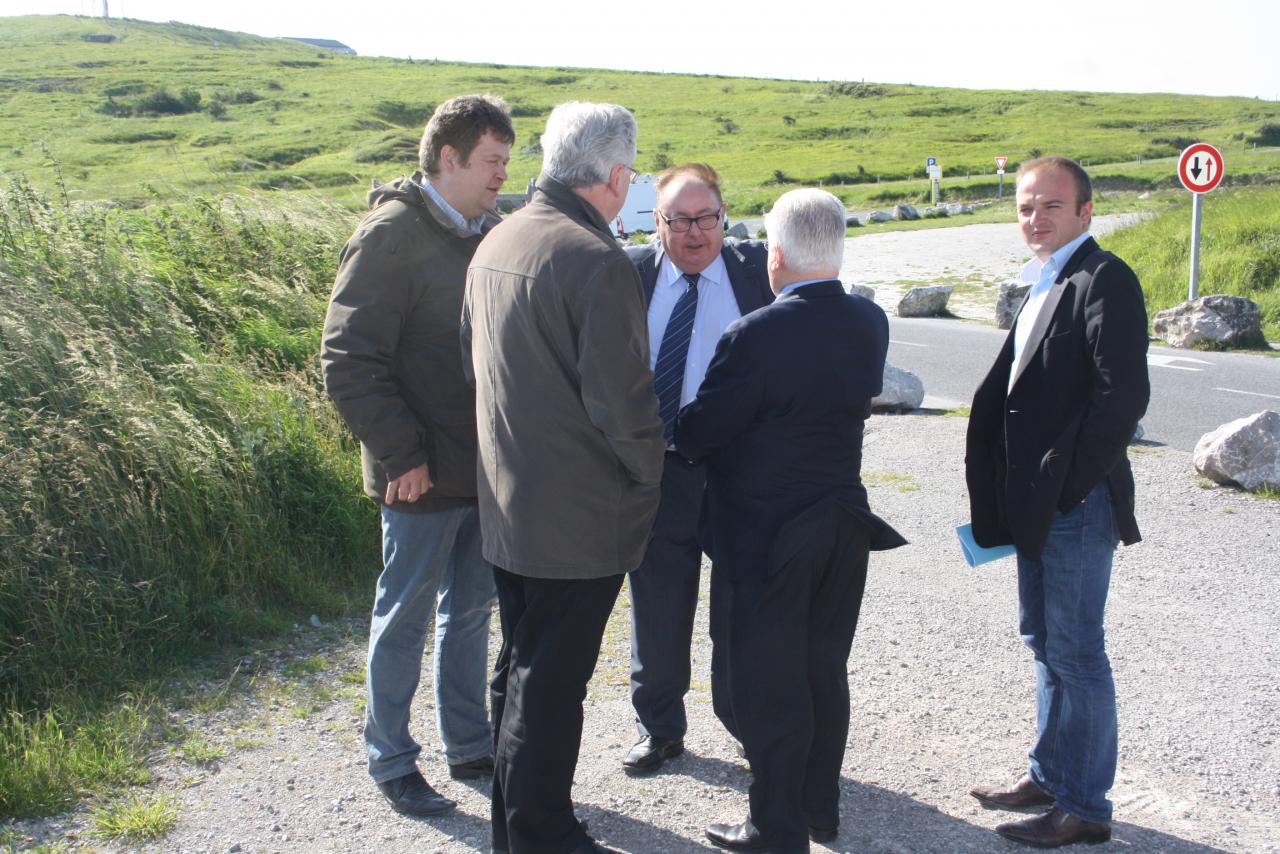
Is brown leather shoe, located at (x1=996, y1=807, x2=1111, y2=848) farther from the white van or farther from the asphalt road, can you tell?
the white van

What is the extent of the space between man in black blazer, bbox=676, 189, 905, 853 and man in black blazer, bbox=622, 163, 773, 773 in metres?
0.51

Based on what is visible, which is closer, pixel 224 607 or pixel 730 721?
pixel 730 721

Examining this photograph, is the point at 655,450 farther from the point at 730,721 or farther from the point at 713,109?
the point at 713,109

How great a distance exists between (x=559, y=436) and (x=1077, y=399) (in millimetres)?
1473

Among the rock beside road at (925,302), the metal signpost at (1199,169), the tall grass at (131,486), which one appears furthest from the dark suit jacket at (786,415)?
the rock beside road at (925,302)

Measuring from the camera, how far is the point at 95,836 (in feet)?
10.5

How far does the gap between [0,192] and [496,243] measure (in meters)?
5.27

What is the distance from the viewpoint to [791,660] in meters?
3.13

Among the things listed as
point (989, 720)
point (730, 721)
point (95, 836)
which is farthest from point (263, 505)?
point (989, 720)

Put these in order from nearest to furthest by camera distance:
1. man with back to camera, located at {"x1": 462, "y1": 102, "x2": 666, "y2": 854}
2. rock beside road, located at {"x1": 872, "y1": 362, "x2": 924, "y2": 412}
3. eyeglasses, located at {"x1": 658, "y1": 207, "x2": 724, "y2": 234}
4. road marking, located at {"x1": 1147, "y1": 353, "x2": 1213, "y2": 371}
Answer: man with back to camera, located at {"x1": 462, "y1": 102, "x2": 666, "y2": 854}
eyeglasses, located at {"x1": 658, "y1": 207, "x2": 724, "y2": 234}
rock beside road, located at {"x1": 872, "y1": 362, "x2": 924, "y2": 412}
road marking, located at {"x1": 1147, "y1": 353, "x2": 1213, "y2": 371}

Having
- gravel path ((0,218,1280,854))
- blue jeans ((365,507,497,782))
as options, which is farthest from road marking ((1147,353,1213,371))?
blue jeans ((365,507,497,782))

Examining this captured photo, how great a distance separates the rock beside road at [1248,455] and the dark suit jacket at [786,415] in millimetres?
4609

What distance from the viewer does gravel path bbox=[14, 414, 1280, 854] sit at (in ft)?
10.8

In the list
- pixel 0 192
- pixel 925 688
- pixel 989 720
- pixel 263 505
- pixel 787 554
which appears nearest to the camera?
pixel 787 554
